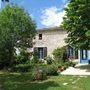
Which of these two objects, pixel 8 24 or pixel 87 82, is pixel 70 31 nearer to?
pixel 8 24

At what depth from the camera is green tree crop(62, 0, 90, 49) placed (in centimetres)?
2907

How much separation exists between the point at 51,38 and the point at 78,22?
48.9 feet

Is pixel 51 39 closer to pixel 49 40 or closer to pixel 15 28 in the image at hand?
pixel 49 40

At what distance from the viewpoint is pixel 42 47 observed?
4466cm

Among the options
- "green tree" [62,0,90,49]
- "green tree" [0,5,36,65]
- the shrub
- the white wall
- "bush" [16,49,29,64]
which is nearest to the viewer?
"green tree" [62,0,90,49]

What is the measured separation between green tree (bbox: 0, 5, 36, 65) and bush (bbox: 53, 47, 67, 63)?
18.9 feet

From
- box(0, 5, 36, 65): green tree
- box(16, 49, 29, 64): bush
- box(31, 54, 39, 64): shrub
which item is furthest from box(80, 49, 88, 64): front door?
box(0, 5, 36, 65): green tree

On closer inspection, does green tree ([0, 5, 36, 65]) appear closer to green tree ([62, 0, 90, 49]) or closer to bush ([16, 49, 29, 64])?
bush ([16, 49, 29, 64])

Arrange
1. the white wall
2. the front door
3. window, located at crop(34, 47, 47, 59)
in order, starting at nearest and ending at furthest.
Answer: the front door → the white wall → window, located at crop(34, 47, 47, 59)

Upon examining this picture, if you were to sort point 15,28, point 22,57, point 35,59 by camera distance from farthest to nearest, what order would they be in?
point 35,59 < point 22,57 < point 15,28

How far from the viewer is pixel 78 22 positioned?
97.3ft

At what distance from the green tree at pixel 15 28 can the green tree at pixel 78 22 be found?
538 centimetres

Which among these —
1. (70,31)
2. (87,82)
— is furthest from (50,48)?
(87,82)

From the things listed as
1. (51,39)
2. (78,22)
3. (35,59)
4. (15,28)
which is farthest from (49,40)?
(78,22)
